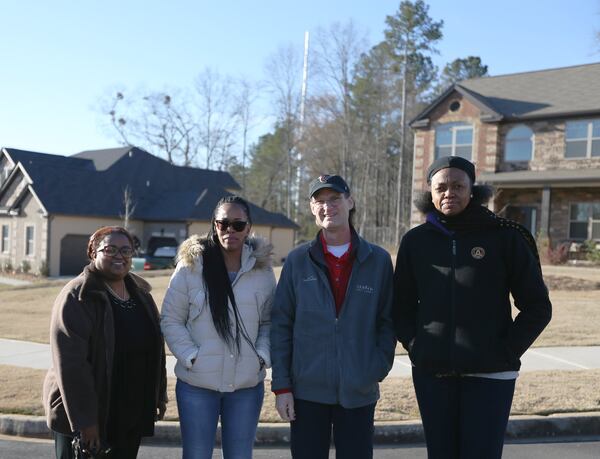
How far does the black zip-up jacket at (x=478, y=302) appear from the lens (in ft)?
10.1

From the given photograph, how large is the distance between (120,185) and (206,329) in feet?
104

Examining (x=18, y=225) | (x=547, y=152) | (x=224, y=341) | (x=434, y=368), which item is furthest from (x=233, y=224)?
(x=18, y=225)

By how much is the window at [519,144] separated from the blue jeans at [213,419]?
2152 cm

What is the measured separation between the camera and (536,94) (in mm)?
23547

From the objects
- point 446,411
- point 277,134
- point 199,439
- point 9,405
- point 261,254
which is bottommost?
point 9,405

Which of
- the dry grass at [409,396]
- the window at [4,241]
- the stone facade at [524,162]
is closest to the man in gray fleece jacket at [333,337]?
the dry grass at [409,396]

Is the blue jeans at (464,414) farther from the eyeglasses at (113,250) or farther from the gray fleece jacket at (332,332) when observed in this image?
the eyeglasses at (113,250)

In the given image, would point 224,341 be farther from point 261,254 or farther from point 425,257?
point 425,257

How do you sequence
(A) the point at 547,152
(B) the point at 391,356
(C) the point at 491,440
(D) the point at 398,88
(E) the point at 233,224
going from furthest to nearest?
1. (D) the point at 398,88
2. (A) the point at 547,152
3. (E) the point at 233,224
4. (B) the point at 391,356
5. (C) the point at 491,440

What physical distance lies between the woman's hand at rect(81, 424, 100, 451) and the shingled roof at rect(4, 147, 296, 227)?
27554 mm

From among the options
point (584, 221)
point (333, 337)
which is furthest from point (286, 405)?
point (584, 221)

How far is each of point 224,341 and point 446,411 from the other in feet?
4.23

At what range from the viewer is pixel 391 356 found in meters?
3.35

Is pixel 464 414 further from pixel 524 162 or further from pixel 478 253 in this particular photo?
pixel 524 162
